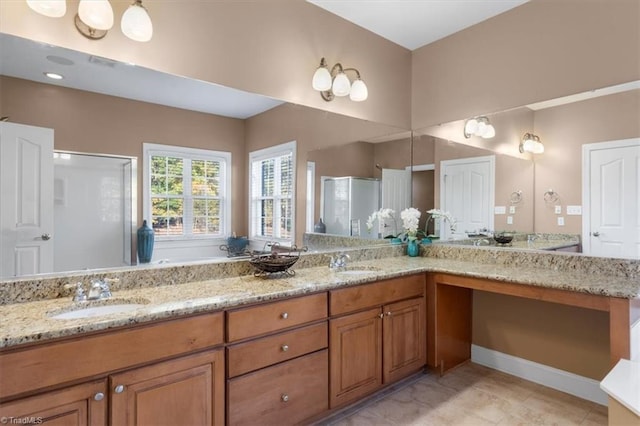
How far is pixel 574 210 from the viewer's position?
7.84 feet

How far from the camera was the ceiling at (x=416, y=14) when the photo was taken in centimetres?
261

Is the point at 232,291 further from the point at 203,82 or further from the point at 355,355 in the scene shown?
the point at 203,82

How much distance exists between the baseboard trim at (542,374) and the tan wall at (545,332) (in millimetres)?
37

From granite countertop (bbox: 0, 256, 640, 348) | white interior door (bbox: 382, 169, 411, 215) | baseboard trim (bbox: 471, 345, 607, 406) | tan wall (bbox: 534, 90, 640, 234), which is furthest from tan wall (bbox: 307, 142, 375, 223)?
baseboard trim (bbox: 471, 345, 607, 406)

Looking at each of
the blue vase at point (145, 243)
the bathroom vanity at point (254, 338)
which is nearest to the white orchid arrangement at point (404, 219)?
the bathroom vanity at point (254, 338)

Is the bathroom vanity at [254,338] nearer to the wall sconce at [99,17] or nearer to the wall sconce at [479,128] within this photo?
the wall sconce at [479,128]

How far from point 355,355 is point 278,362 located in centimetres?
57

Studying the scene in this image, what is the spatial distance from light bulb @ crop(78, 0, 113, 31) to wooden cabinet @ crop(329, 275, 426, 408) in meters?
1.81

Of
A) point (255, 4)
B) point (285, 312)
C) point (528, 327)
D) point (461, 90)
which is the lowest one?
point (528, 327)

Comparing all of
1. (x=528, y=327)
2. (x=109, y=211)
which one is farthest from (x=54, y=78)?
(x=528, y=327)

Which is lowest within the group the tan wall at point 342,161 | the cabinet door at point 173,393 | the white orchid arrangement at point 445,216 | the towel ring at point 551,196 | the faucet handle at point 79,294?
the cabinet door at point 173,393

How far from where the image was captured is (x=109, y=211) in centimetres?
181

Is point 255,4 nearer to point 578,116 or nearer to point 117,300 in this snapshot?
point 117,300

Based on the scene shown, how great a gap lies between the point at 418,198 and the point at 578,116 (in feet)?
4.44
